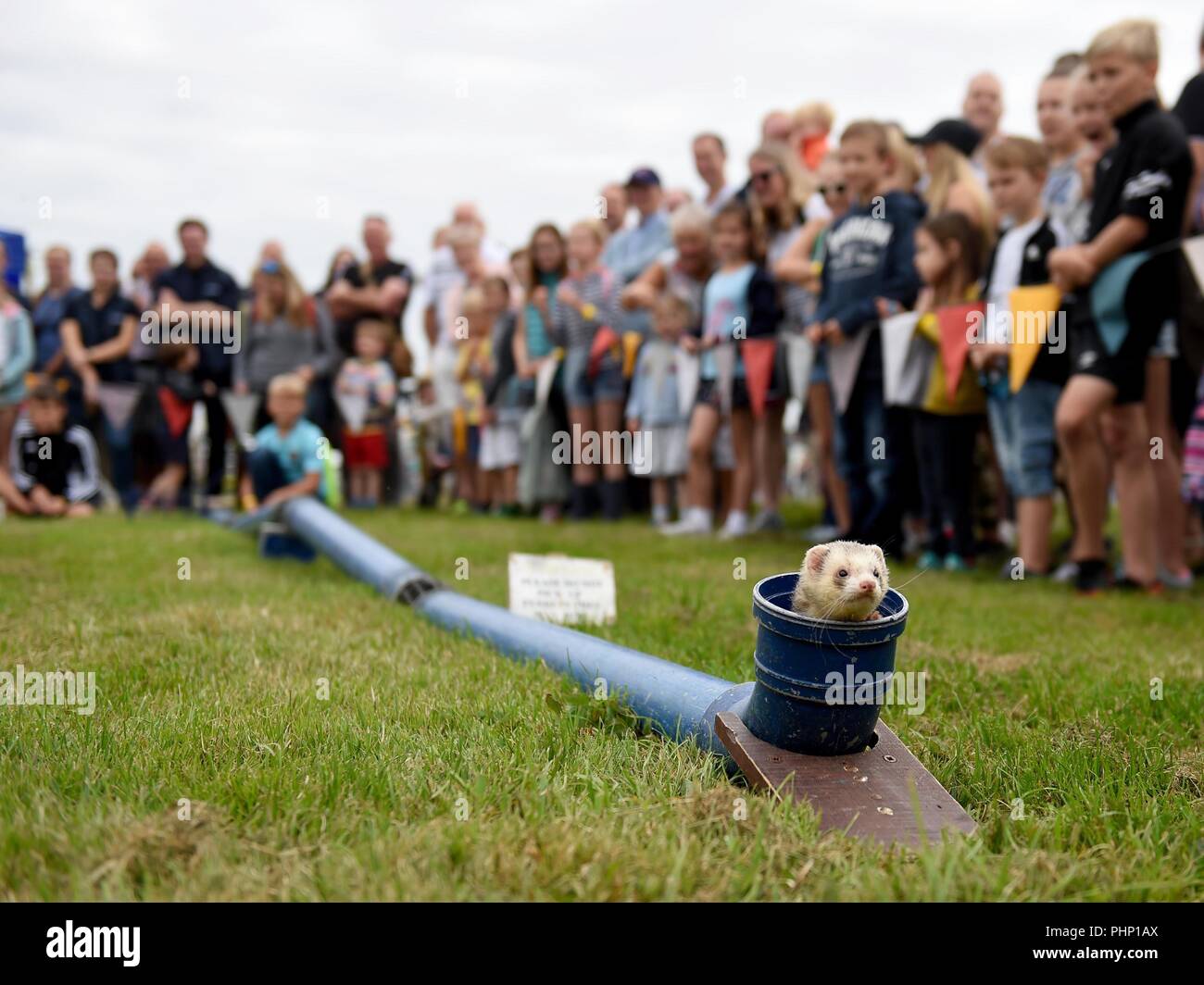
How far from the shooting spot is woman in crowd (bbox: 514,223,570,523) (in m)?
9.80

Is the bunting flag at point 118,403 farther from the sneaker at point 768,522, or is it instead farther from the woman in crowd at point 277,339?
the sneaker at point 768,522

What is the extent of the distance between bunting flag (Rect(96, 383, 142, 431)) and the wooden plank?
33.5ft

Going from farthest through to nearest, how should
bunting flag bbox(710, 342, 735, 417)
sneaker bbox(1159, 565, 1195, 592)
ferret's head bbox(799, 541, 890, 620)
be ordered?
bunting flag bbox(710, 342, 735, 417) < sneaker bbox(1159, 565, 1195, 592) < ferret's head bbox(799, 541, 890, 620)

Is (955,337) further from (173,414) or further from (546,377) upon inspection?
(173,414)

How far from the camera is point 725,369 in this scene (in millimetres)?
7898

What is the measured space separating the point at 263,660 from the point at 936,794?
2090 mm

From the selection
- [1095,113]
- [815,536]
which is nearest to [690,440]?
[815,536]

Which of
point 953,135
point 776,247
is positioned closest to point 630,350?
point 776,247

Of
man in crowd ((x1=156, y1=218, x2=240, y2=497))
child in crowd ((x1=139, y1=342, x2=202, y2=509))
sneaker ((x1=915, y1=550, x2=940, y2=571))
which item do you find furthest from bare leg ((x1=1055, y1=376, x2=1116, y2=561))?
child in crowd ((x1=139, y1=342, x2=202, y2=509))

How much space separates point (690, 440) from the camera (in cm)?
811

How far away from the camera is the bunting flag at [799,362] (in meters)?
7.36

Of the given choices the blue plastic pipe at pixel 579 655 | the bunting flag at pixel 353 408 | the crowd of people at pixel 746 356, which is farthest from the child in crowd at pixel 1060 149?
the bunting flag at pixel 353 408

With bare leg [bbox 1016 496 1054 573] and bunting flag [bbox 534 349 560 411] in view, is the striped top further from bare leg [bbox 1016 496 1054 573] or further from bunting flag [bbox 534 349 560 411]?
bare leg [bbox 1016 496 1054 573]
